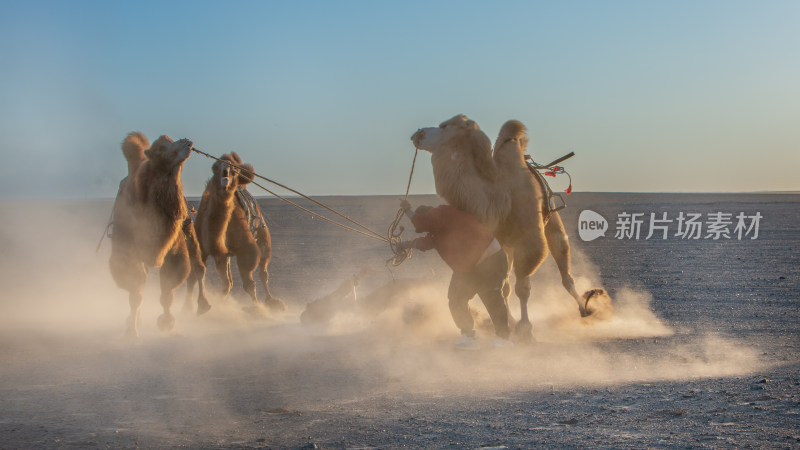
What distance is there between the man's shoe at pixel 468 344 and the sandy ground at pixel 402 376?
0.14 m

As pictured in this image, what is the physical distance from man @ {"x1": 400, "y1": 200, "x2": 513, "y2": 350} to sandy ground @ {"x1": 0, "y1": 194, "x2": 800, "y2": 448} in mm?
440

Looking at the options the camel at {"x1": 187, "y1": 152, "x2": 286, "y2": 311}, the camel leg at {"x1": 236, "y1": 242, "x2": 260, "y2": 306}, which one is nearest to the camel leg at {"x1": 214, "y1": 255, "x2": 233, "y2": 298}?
the camel at {"x1": 187, "y1": 152, "x2": 286, "y2": 311}

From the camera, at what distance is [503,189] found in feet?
30.2

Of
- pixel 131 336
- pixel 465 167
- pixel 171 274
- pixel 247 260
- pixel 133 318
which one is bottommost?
pixel 131 336

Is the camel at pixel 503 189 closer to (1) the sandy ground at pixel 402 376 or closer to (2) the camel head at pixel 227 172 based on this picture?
(1) the sandy ground at pixel 402 376

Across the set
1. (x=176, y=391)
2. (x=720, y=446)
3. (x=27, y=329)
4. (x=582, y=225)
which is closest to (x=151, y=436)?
(x=176, y=391)

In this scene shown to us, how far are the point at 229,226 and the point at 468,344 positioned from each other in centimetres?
432

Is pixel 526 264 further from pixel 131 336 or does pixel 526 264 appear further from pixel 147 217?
pixel 131 336

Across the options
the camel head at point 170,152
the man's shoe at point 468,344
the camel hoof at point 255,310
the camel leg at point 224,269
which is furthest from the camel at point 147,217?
the man's shoe at point 468,344

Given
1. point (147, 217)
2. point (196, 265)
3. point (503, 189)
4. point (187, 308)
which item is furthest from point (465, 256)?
point (187, 308)

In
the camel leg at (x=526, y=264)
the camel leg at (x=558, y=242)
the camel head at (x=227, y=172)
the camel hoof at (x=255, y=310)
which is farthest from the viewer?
the camel hoof at (x=255, y=310)

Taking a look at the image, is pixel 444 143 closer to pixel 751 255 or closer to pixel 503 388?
pixel 503 388

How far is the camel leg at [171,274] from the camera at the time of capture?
10305 millimetres

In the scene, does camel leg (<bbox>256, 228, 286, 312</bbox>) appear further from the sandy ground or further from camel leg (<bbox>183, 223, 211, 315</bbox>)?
camel leg (<bbox>183, 223, 211, 315</bbox>)
